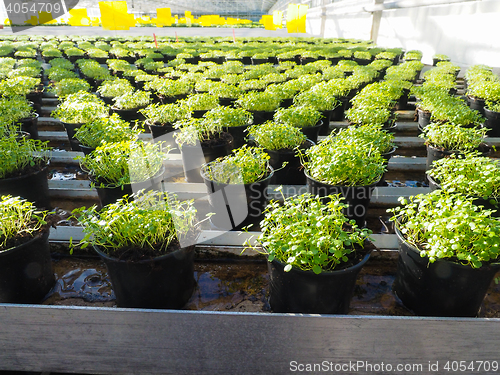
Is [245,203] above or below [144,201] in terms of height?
below

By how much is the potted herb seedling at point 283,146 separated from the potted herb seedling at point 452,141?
1.30 meters

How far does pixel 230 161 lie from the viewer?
9.27 ft

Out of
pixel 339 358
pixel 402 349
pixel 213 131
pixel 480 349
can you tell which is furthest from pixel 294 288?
pixel 213 131

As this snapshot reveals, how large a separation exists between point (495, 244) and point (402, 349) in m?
0.74

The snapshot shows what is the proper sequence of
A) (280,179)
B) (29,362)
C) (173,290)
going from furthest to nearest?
(280,179), (173,290), (29,362)

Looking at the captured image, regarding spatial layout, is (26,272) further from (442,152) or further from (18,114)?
(442,152)

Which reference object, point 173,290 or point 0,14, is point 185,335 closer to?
point 173,290

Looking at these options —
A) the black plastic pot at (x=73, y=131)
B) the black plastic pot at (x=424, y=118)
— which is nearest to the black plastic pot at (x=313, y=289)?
the black plastic pot at (x=73, y=131)

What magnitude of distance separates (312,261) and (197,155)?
2.24 metres

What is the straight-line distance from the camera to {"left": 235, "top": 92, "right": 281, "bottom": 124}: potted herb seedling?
15.1ft

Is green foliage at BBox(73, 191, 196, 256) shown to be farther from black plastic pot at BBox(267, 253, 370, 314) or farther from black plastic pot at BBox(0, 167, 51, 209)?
black plastic pot at BBox(0, 167, 51, 209)

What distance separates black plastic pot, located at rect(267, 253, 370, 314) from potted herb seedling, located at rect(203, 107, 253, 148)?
219 centimetres

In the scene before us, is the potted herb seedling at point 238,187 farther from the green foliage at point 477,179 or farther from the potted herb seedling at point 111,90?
the potted herb seedling at point 111,90

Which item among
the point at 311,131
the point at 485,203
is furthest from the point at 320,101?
the point at 485,203
